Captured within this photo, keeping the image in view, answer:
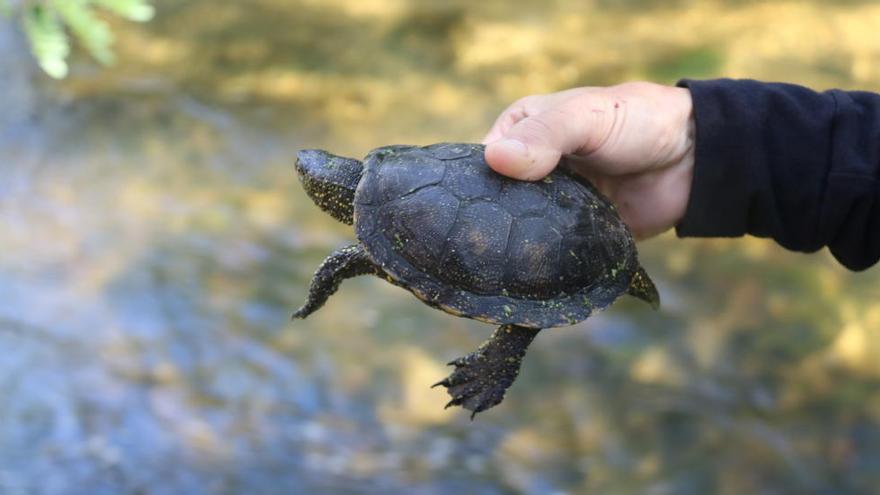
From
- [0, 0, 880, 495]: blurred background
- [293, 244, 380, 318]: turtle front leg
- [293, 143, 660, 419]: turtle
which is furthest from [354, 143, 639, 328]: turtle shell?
[0, 0, 880, 495]: blurred background

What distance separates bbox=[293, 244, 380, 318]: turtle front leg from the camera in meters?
2.29

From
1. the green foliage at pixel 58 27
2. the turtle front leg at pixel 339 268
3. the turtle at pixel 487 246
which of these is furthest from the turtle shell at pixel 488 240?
the green foliage at pixel 58 27

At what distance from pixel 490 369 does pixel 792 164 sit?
109 cm

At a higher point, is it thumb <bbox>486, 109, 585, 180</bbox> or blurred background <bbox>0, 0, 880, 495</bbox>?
blurred background <bbox>0, 0, 880, 495</bbox>

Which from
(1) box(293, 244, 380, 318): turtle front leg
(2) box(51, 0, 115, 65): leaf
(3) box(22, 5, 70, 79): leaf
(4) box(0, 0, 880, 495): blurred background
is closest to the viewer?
(3) box(22, 5, 70, 79): leaf

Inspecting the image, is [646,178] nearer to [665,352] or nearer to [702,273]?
[665,352]

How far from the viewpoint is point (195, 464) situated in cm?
508

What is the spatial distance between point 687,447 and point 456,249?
352 cm

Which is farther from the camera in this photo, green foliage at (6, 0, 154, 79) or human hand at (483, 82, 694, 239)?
human hand at (483, 82, 694, 239)

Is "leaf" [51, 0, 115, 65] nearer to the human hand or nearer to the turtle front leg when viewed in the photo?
the turtle front leg

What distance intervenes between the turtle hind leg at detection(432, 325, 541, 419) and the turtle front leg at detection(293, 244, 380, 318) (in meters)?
0.36

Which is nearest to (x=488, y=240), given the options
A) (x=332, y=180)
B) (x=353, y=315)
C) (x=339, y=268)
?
(x=339, y=268)

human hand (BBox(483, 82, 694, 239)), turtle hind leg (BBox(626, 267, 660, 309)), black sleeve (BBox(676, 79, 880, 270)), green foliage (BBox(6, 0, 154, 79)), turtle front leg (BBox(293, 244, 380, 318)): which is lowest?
turtle hind leg (BBox(626, 267, 660, 309))

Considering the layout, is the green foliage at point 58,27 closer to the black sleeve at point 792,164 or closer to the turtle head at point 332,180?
the turtle head at point 332,180
